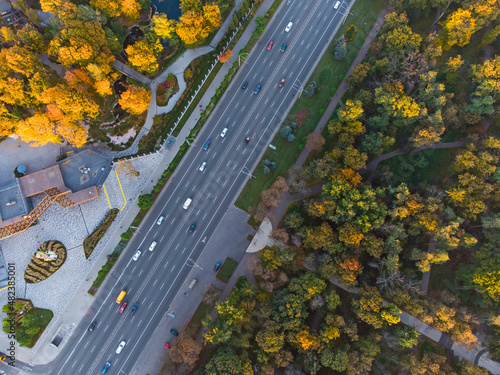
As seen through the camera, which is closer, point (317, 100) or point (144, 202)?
point (144, 202)

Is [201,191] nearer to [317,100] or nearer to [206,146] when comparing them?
[206,146]

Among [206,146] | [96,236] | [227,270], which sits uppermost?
[206,146]

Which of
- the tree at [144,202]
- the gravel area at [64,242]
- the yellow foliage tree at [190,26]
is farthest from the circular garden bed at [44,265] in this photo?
the yellow foliage tree at [190,26]

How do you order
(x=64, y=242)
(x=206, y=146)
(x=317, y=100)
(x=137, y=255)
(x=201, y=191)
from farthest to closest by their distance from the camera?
(x=317, y=100)
(x=206, y=146)
(x=201, y=191)
(x=64, y=242)
(x=137, y=255)

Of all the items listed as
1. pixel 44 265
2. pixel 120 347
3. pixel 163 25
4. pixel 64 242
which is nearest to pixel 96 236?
pixel 64 242

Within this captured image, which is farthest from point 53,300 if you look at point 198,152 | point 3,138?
point 198,152

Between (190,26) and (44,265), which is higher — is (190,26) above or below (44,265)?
above

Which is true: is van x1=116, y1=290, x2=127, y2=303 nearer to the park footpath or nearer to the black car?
the park footpath
